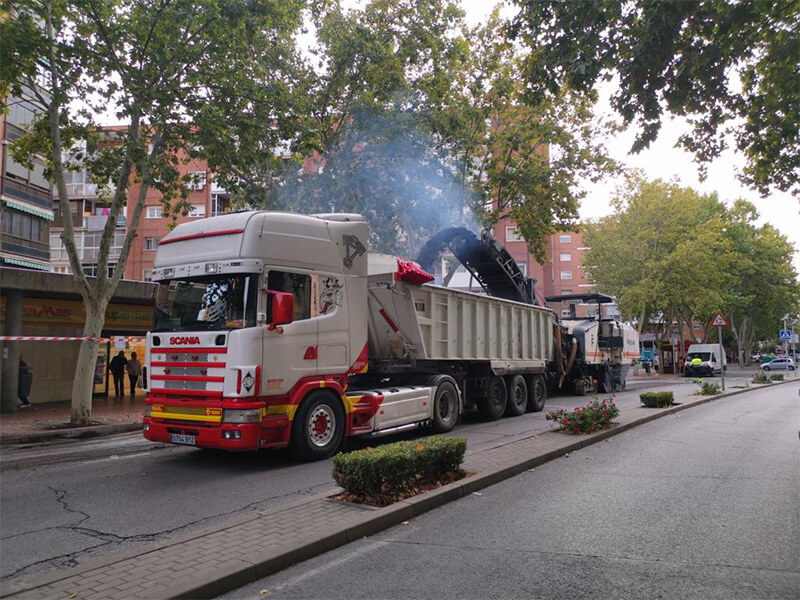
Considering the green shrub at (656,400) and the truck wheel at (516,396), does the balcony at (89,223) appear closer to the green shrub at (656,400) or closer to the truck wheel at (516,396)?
the truck wheel at (516,396)

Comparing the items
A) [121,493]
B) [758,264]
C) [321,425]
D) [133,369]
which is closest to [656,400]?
[321,425]

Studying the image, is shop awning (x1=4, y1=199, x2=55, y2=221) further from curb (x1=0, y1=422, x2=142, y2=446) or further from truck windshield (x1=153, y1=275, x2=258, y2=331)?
truck windshield (x1=153, y1=275, x2=258, y2=331)

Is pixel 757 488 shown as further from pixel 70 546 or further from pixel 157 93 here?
pixel 157 93

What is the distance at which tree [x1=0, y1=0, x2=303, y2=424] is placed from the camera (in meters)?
11.7

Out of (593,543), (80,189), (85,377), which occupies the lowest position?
(593,543)

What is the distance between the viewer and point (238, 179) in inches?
605

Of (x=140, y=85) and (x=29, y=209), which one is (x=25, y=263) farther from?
(x=140, y=85)

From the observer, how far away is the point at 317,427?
8352 millimetres

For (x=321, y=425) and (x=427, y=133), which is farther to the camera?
(x=427, y=133)

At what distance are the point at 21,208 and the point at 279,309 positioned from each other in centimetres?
2366

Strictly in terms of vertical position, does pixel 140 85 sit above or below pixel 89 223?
below

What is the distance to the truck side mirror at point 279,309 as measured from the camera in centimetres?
755

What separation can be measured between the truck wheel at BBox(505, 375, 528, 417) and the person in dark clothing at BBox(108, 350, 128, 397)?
46.3ft

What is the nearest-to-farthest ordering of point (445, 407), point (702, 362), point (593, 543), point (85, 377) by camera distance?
point (593, 543) → point (445, 407) → point (85, 377) → point (702, 362)
